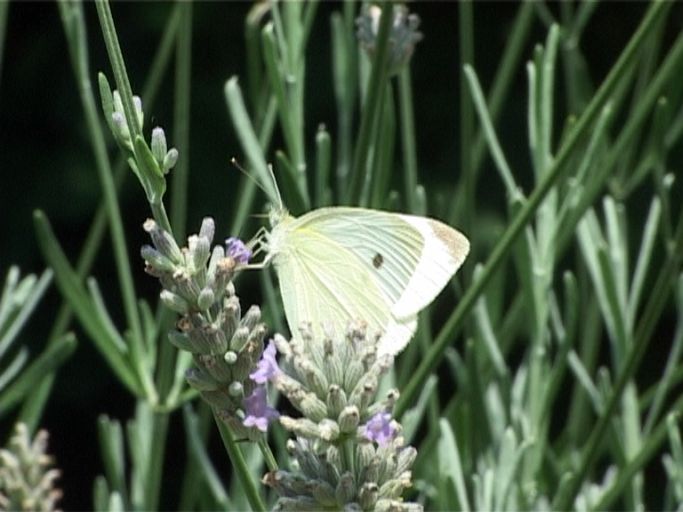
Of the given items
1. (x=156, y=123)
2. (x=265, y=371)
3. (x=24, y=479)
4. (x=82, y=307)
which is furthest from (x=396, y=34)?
(x=156, y=123)

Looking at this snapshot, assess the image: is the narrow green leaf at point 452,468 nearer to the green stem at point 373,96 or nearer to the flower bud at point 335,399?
the green stem at point 373,96

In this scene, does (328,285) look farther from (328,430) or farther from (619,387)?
(328,430)

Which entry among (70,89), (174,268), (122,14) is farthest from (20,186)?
(174,268)

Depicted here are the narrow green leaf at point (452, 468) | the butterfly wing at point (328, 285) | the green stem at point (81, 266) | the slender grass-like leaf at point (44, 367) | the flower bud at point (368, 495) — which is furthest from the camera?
the green stem at point (81, 266)

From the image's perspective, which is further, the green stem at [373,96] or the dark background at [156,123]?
the dark background at [156,123]

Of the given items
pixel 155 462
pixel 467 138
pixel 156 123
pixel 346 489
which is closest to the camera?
pixel 346 489

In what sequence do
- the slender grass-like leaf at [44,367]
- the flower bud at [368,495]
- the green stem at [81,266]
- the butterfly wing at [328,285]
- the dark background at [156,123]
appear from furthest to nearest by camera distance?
the dark background at [156,123]
the green stem at [81,266]
the slender grass-like leaf at [44,367]
the butterfly wing at [328,285]
the flower bud at [368,495]

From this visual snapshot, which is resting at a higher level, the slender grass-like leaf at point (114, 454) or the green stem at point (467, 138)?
the green stem at point (467, 138)

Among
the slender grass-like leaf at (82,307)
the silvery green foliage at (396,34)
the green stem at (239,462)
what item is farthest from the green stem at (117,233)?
the green stem at (239,462)
